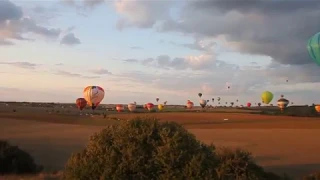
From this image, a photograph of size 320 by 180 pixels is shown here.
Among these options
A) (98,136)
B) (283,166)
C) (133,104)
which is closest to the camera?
(98,136)

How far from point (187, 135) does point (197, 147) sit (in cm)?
31

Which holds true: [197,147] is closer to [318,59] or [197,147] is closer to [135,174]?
[135,174]

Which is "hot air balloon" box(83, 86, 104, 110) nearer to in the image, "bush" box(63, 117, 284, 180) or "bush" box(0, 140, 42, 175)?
"bush" box(0, 140, 42, 175)

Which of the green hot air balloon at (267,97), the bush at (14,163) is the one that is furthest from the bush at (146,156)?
the green hot air balloon at (267,97)

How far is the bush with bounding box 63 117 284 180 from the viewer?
28.2 feet

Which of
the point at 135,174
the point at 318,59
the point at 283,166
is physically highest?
the point at 318,59

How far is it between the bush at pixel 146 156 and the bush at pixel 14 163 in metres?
11.0

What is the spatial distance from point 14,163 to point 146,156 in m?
12.9

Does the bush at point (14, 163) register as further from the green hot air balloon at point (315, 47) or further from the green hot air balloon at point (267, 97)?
the green hot air balloon at point (267, 97)

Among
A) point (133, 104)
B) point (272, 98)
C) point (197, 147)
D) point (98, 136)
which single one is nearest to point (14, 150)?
point (98, 136)

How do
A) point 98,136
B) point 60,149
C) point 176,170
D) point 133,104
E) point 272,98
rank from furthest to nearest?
point 133,104
point 272,98
point 60,149
point 98,136
point 176,170

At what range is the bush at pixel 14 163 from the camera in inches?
770

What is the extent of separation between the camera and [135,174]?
8.73 metres

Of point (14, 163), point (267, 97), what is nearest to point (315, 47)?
point (14, 163)
